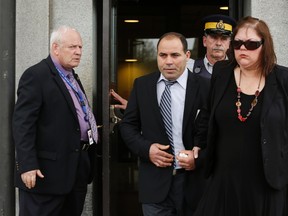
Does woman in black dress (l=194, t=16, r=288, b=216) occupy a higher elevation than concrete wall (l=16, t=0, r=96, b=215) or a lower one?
lower

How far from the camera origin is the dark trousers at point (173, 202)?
3.88m

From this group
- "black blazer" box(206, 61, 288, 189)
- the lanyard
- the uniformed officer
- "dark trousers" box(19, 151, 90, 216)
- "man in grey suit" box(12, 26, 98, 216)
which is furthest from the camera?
the uniformed officer

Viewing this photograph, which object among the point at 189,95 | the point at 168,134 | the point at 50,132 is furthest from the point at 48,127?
the point at 189,95

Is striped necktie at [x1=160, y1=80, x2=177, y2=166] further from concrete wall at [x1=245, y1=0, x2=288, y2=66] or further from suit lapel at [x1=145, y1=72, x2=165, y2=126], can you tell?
concrete wall at [x1=245, y1=0, x2=288, y2=66]

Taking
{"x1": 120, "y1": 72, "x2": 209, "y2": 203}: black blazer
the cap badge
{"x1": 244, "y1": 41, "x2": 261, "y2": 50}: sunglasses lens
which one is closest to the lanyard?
{"x1": 120, "y1": 72, "x2": 209, "y2": 203}: black blazer

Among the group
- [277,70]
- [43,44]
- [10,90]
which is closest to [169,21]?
[43,44]

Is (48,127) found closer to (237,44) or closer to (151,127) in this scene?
(151,127)

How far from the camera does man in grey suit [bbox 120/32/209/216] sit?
387 centimetres

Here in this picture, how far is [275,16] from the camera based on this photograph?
485cm

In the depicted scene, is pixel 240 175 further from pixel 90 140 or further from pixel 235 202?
pixel 90 140

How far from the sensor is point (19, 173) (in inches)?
157

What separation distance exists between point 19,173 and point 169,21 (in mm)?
5417

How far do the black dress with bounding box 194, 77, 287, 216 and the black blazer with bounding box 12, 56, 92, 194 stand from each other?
3.83 feet

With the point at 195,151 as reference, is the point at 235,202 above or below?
below
